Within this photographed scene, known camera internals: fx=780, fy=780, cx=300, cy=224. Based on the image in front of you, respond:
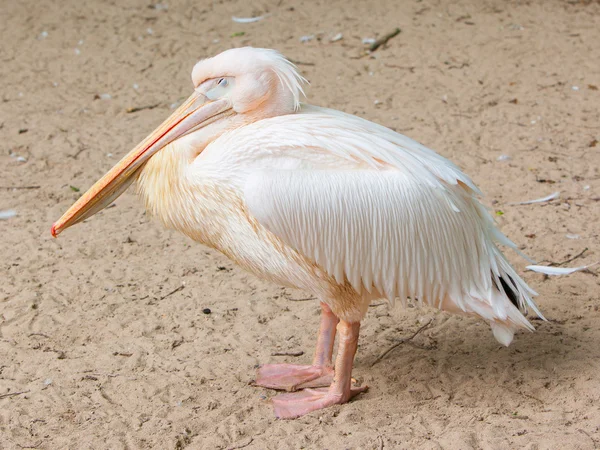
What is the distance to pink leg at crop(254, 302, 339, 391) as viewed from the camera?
376 centimetres

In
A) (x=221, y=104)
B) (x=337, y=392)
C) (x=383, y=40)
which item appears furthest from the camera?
(x=383, y=40)

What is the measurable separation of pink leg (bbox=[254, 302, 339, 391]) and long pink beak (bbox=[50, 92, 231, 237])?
1.08 metres

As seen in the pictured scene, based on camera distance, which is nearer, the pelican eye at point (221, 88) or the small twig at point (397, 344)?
the pelican eye at point (221, 88)

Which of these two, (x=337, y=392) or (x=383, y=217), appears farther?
(x=337, y=392)

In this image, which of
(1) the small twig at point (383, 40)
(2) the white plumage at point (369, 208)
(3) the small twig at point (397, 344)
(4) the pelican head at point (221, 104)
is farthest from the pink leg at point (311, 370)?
(1) the small twig at point (383, 40)

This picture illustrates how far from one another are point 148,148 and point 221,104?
382mm

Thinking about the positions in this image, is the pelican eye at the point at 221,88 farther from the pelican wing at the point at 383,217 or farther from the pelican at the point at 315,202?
→ the pelican wing at the point at 383,217

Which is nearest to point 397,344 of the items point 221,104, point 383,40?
point 221,104

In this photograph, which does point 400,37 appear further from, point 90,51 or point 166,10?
point 90,51

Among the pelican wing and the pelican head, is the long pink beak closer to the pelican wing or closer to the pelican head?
the pelican head

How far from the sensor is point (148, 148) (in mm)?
3482

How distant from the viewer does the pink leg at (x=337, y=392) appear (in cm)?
350

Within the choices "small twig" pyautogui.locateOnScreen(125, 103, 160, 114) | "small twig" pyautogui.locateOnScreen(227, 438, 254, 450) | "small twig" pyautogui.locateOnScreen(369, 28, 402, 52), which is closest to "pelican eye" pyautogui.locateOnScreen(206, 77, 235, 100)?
"small twig" pyautogui.locateOnScreen(227, 438, 254, 450)

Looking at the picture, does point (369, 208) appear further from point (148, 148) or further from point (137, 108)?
point (137, 108)
